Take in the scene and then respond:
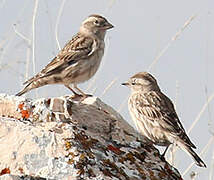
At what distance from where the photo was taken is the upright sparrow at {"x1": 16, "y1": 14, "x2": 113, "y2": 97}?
9.62m

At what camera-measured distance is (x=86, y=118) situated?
539 centimetres

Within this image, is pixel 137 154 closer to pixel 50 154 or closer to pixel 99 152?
pixel 99 152

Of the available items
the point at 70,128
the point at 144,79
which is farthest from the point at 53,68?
the point at 70,128

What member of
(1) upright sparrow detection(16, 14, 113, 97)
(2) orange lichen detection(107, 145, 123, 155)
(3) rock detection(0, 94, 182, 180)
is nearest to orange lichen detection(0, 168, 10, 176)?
(3) rock detection(0, 94, 182, 180)

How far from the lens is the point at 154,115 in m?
8.34

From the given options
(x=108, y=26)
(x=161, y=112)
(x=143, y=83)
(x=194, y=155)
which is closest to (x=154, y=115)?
(x=161, y=112)

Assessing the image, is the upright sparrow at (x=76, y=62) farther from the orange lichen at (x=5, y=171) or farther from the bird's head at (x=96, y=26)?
the orange lichen at (x=5, y=171)

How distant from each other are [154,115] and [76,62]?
7.11 feet

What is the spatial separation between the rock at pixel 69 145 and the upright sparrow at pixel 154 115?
6.84 ft

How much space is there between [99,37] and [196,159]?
4002mm

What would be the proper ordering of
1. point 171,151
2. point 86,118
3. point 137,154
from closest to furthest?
point 137,154 → point 86,118 → point 171,151

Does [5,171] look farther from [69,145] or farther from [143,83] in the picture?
[143,83]

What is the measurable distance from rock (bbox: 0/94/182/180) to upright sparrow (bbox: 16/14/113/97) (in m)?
3.71

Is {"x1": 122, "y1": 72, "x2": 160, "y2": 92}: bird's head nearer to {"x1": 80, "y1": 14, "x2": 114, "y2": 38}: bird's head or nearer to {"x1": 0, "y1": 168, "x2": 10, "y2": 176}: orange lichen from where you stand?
{"x1": 80, "y1": 14, "x2": 114, "y2": 38}: bird's head
